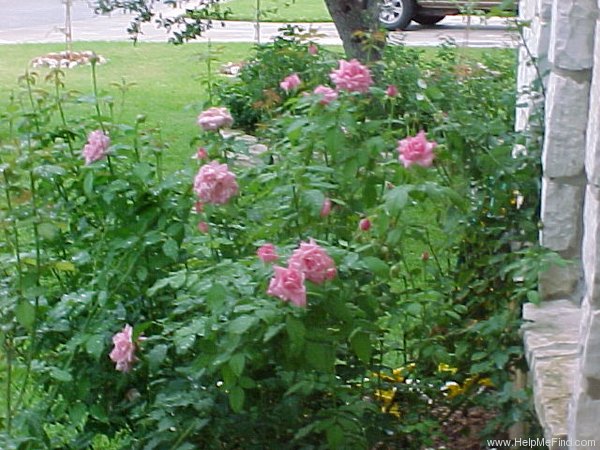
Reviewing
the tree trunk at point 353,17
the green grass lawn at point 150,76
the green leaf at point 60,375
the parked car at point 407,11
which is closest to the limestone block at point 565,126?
the green leaf at point 60,375

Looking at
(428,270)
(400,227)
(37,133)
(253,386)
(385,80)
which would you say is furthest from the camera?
(385,80)

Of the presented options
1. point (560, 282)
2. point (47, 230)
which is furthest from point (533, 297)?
point (47, 230)

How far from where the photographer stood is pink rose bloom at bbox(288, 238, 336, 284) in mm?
2281

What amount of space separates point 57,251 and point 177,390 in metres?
0.67

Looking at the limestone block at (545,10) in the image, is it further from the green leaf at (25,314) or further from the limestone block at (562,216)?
the green leaf at (25,314)

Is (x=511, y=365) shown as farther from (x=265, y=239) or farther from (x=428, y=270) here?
(x=265, y=239)

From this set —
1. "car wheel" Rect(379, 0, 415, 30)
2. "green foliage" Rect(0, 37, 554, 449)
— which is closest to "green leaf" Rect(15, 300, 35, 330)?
"green foliage" Rect(0, 37, 554, 449)

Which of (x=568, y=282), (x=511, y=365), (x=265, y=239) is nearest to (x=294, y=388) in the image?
(x=265, y=239)

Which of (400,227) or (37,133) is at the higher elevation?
(37,133)

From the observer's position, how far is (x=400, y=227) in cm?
277

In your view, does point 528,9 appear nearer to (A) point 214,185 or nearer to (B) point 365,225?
(B) point 365,225

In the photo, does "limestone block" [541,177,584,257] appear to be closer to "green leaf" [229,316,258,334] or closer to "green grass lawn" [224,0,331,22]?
"green leaf" [229,316,258,334]

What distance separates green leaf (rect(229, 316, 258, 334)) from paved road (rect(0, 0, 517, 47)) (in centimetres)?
1126

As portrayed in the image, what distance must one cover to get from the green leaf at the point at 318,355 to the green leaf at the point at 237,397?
0.55 feet
